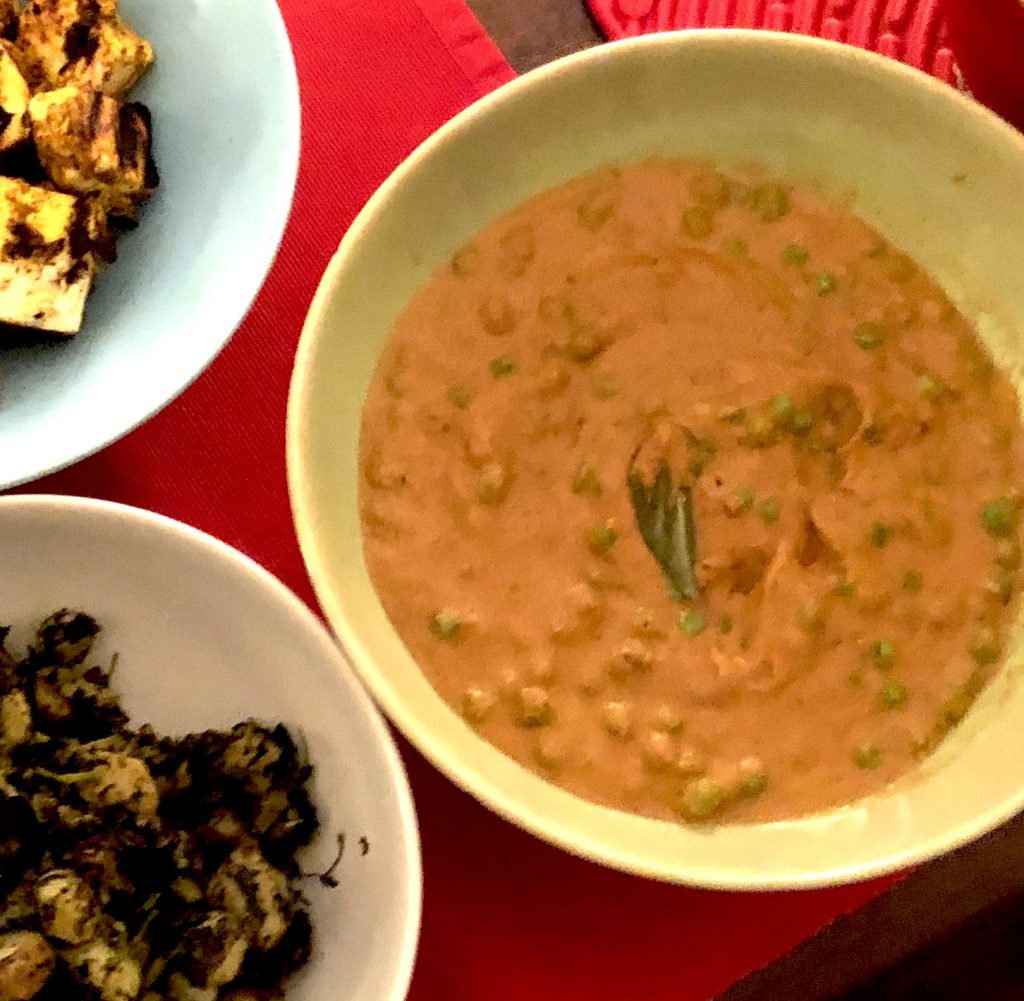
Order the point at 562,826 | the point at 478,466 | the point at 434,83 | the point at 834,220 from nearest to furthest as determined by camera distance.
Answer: the point at 562,826
the point at 478,466
the point at 834,220
the point at 434,83

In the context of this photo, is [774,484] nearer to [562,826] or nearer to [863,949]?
[562,826]

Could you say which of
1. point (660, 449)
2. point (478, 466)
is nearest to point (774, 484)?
point (660, 449)

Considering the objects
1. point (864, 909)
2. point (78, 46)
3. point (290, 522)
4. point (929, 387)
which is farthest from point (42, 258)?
point (864, 909)

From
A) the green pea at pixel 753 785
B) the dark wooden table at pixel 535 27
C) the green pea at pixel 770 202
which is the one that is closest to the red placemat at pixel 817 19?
the dark wooden table at pixel 535 27

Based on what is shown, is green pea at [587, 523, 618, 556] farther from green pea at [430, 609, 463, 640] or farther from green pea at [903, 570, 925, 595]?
green pea at [903, 570, 925, 595]

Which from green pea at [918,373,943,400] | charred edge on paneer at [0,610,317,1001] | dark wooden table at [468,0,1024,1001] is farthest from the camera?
dark wooden table at [468,0,1024,1001]

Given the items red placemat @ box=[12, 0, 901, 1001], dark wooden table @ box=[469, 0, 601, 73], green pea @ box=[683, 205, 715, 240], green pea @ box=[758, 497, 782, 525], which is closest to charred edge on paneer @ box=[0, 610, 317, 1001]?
red placemat @ box=[12, 0, 901, 1001]

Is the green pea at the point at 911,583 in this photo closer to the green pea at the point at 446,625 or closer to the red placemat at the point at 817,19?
the green pea at the point at 446,625
